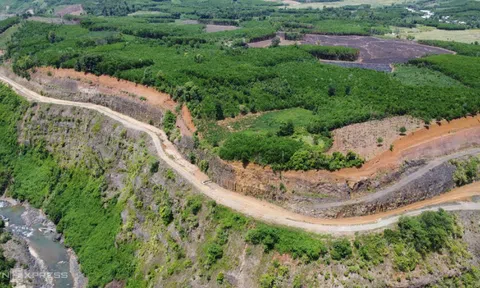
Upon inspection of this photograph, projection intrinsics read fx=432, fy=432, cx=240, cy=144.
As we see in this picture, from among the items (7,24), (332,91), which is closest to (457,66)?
(332,91)

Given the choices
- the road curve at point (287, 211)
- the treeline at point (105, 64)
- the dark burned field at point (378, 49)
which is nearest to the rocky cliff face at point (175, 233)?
the road curve at point (287, 211)

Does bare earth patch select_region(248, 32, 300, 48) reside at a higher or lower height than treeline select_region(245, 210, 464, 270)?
higher

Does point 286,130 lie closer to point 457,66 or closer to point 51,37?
point 457,66

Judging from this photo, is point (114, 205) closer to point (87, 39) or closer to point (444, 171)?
point (444, 171)

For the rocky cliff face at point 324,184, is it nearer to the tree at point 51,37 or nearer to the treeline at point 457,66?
the treeline at point 457,66

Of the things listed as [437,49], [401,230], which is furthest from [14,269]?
[437,49]

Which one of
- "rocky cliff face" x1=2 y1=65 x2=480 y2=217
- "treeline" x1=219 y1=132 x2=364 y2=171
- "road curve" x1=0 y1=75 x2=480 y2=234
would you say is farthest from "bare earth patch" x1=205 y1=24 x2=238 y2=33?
"treeline" x1=219 y1=132 x2=364 y2=171

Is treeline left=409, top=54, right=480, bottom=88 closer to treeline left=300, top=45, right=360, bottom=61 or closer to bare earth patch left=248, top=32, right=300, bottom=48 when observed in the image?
treeline left=300, top=45, right=360, bottom=61
